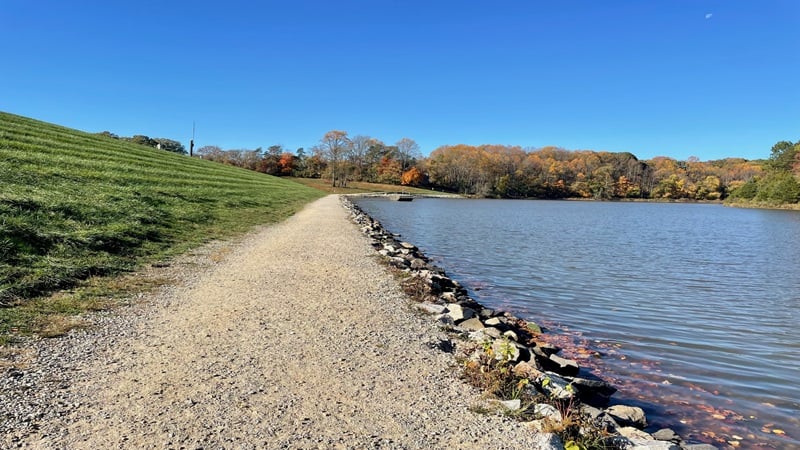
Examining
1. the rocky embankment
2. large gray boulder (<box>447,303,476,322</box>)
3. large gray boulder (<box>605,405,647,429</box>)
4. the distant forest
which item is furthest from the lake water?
the distant forest

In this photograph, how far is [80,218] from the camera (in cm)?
1159

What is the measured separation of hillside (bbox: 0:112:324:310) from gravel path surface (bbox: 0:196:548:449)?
77.1 inches

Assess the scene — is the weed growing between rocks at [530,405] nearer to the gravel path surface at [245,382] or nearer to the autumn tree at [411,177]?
the gravel path surface at [245,382]

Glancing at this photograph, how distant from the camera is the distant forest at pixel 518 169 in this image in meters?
104

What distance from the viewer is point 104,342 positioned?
5594 millimetres

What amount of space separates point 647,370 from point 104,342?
7.55m

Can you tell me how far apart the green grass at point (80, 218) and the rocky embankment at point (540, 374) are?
5.99m

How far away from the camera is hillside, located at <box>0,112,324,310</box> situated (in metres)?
8.05

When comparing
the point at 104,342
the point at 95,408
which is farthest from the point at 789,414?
the point at 104,342

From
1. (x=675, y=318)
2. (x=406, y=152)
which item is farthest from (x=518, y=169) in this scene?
(x=675, y=318)

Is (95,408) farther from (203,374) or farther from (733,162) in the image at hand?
(733,162)

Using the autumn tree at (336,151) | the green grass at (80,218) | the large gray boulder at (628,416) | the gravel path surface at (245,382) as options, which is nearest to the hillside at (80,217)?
the green grass at (80,218)

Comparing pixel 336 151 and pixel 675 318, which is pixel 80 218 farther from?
pixel 336 151

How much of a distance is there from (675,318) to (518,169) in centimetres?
13008
